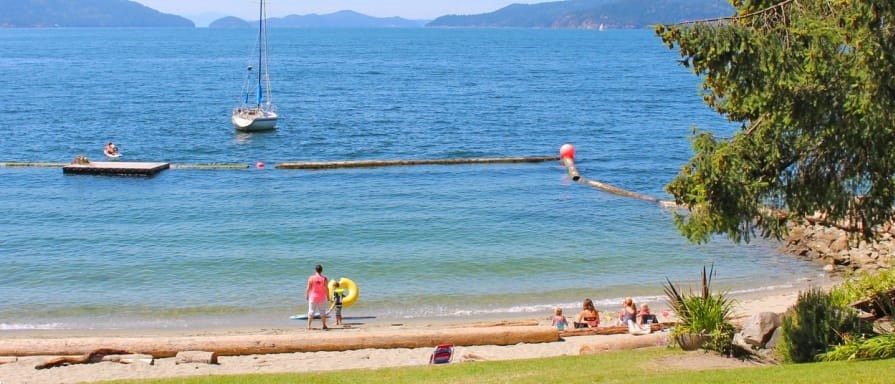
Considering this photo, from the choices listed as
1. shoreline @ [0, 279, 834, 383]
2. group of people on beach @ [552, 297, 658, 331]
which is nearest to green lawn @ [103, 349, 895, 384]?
shoreline @ [0, 279, 834, 383]

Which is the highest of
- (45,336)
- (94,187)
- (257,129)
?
(257,129)

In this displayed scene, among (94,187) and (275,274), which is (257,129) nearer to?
(94,187)

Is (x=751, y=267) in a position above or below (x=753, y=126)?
below

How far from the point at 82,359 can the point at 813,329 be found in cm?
1312

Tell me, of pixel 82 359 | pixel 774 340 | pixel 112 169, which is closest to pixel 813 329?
pixel 774 340

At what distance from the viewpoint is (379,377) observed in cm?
1507

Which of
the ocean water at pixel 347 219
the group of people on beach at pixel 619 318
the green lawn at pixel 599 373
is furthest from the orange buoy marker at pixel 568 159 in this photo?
the green lawn at pixel 599 373

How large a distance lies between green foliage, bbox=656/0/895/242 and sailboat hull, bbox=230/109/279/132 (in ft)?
162

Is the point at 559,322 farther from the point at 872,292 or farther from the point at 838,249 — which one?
the point at 838,249

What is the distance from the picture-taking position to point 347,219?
1393 inches

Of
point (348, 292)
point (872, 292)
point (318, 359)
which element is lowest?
point (318, 359)

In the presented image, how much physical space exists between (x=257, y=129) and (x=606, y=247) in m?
35.8

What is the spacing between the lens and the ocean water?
26016 millimetres

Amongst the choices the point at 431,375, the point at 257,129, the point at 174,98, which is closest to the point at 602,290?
the point at 431,375
